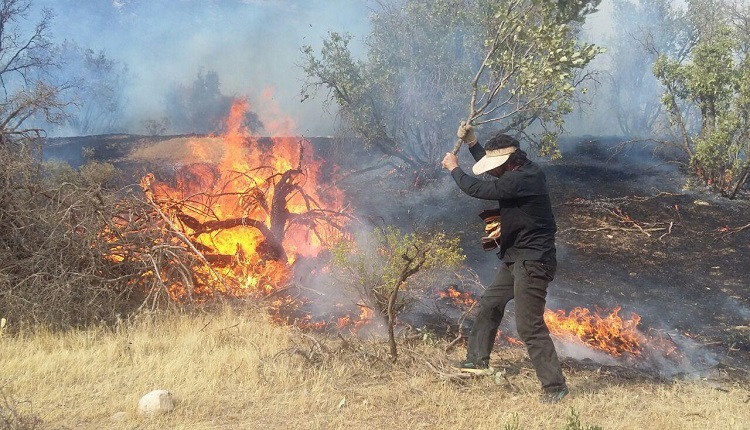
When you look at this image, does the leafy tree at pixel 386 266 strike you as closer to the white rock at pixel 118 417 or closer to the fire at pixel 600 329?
the fire at pixel 600 329

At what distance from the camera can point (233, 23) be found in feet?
169

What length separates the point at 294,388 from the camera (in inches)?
192

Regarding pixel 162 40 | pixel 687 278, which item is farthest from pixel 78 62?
pixel 687 278

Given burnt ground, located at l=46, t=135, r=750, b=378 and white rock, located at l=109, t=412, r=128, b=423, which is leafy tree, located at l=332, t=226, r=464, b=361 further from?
white rock, located at l=109, t=412, r=128, b=423

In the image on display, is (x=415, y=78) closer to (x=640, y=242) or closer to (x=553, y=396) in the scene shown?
(x=640, y=242)

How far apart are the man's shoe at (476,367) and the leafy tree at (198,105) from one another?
2839cm

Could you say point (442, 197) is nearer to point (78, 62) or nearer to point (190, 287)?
point (190, 287)

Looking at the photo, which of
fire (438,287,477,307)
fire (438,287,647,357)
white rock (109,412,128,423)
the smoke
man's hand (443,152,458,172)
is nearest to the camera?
white rock (109,412,128,423)

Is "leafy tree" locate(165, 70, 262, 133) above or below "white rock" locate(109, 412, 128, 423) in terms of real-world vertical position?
above

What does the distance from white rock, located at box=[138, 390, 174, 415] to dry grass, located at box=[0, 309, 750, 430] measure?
71 millimetres

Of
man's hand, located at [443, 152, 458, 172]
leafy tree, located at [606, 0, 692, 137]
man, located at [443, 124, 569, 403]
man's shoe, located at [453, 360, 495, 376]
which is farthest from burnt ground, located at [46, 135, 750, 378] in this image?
leafy tree, located at [606, 0, 692, 137]

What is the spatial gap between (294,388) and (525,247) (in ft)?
7.74

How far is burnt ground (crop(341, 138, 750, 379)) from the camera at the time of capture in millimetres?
7090

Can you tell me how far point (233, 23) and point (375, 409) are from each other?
52565mm
